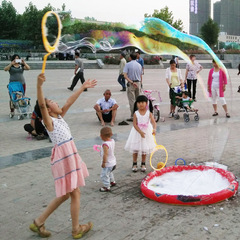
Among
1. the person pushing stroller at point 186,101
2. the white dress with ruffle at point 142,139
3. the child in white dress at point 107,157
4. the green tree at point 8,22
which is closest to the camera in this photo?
the child in white dress at point 107,157

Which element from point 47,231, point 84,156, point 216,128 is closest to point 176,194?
point 47,231

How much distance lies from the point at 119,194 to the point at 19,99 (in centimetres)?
585

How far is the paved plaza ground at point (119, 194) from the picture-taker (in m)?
3.45

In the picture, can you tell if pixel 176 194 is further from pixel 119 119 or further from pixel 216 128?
pixel 119 119

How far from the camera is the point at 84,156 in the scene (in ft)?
20.1

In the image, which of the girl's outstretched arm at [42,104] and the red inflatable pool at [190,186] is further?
the red inflatable pool at [190,186]

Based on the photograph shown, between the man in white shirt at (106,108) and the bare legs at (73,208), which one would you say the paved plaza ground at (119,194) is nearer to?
the bare legs at (73,208)

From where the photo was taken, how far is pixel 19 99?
9.35m

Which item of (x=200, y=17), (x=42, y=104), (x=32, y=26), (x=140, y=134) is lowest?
(x=140, y=134)

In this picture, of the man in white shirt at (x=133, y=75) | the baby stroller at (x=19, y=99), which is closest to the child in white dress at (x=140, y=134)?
the man in white shirt at (x=133, y=75)

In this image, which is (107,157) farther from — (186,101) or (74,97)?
(186,101)

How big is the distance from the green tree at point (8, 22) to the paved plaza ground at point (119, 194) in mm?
60067

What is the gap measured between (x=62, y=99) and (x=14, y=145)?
6361 millimetres

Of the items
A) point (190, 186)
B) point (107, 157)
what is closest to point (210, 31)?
point (190, 186)
